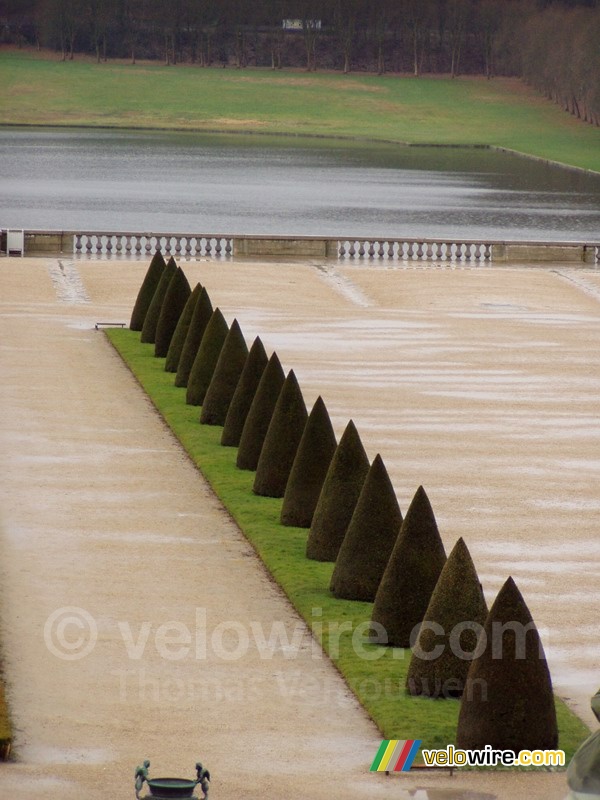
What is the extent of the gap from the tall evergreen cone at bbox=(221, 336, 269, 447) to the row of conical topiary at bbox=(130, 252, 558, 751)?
2 cm

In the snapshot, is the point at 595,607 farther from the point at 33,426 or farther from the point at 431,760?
the point at 33,426

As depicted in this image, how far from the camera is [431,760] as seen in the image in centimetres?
1100

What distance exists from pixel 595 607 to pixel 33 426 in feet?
30.7

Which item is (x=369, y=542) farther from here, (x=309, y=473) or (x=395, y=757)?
(x=395, y=757)

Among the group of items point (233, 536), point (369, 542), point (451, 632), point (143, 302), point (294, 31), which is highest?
point (294, 31)

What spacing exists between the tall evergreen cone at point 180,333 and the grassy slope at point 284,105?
119110 millimetres

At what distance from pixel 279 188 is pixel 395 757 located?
93307 millimetres

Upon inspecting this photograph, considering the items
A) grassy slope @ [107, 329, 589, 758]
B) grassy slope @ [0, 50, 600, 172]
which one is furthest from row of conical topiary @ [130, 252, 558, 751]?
grassy slope @ [0, 50, 600, 172]

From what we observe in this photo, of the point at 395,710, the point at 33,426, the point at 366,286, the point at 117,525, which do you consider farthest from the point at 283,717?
the point at 366,286

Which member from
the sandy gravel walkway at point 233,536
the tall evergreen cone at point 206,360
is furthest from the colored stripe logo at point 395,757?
the tall evergreen cone at point 206,360

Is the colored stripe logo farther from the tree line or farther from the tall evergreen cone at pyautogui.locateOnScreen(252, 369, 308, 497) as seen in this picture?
the tree line

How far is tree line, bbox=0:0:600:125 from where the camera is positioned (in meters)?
189

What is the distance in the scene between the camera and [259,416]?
19984 mm

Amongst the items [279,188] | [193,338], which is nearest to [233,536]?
[193,338]
